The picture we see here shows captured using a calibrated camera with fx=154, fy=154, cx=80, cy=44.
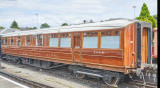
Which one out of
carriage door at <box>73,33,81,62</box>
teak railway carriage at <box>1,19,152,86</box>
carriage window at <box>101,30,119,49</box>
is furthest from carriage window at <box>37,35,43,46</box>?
carriage window at <box>101,30,119,49</box>

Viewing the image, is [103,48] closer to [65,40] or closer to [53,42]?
[65,40]

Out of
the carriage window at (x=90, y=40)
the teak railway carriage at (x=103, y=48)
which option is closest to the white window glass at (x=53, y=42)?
the teak railway carriage at (x=103, y=48)

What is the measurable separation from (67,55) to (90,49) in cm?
181

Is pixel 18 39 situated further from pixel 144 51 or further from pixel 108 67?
pixel 144 51

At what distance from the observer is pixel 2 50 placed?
57.2 ft

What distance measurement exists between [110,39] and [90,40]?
1.20 meters

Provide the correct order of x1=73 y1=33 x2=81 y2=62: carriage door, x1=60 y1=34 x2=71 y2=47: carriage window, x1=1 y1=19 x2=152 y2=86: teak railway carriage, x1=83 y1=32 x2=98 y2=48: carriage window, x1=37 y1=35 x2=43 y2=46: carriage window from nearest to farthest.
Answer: x1=1 y1=19 x2=152 y2=86: teak railway carriage < x1=83 y1=32 x2=98 y2=48: carriage window < x1=73 y1=33 x2=81 y2=62: carriage door < x1=60 y1=34 x2=71 y2=47: carriage window < x1=37 y1=35 x2=43 y2=46: carriage window

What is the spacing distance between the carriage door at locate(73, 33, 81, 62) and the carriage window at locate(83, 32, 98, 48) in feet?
1.42

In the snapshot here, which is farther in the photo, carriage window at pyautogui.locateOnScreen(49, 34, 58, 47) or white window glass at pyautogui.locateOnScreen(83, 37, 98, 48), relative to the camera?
carriage window at pyautogui.locateOnScreen(49, 34, 58, 47)

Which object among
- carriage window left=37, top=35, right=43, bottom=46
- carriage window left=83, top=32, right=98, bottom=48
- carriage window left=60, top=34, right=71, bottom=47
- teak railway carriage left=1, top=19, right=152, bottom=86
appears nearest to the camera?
teak railway carriage left=1, top=19, right=152, bottom=86

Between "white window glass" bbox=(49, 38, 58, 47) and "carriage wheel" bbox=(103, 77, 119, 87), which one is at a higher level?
"white window glass" bbox=(49, 38, 58, 47)

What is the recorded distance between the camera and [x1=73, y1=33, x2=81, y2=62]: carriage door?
8533 millimetres

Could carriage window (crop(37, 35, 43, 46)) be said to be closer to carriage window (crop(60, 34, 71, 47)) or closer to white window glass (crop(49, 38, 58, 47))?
white window glass (crop(49, 38, 58, 47))

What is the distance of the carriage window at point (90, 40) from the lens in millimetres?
7777
